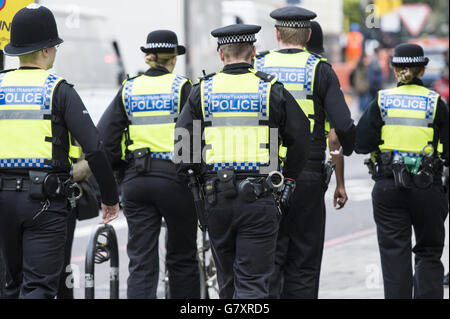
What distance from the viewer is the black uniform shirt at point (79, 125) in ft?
17.1

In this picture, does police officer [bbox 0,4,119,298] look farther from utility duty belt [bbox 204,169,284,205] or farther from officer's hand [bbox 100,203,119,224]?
utility duty belt [bbox 204,169,284,205]

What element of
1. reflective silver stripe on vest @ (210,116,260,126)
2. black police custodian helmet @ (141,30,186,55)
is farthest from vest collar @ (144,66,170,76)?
reflective silver stripe on vest @ (210,116,260,126)

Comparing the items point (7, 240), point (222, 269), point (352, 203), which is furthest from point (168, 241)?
point (352, 203)

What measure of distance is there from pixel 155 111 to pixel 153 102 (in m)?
0.06

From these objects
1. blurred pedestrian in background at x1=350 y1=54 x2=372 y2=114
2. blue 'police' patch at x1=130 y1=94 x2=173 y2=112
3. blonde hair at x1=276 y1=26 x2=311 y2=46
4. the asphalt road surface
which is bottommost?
blurred pedestrian in background at x1=350 y1=54 x2=372 y2=114

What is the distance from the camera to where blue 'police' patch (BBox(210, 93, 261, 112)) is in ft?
18.2

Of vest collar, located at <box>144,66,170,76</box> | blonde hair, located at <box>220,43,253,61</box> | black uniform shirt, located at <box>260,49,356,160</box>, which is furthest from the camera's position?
vest collar, located at <box>144,66,170,76</box>

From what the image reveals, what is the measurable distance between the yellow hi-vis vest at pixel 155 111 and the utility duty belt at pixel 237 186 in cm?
99

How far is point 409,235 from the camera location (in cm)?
679

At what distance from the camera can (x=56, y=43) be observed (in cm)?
536

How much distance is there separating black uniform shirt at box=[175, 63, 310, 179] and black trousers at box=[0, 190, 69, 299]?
898mm

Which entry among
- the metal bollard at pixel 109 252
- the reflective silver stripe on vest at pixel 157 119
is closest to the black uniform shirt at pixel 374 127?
the reflective silver stripe on vest at pixel 157 119

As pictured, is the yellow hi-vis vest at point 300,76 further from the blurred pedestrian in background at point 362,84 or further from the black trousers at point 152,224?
the blurred pedestrian in background at point 362,84
